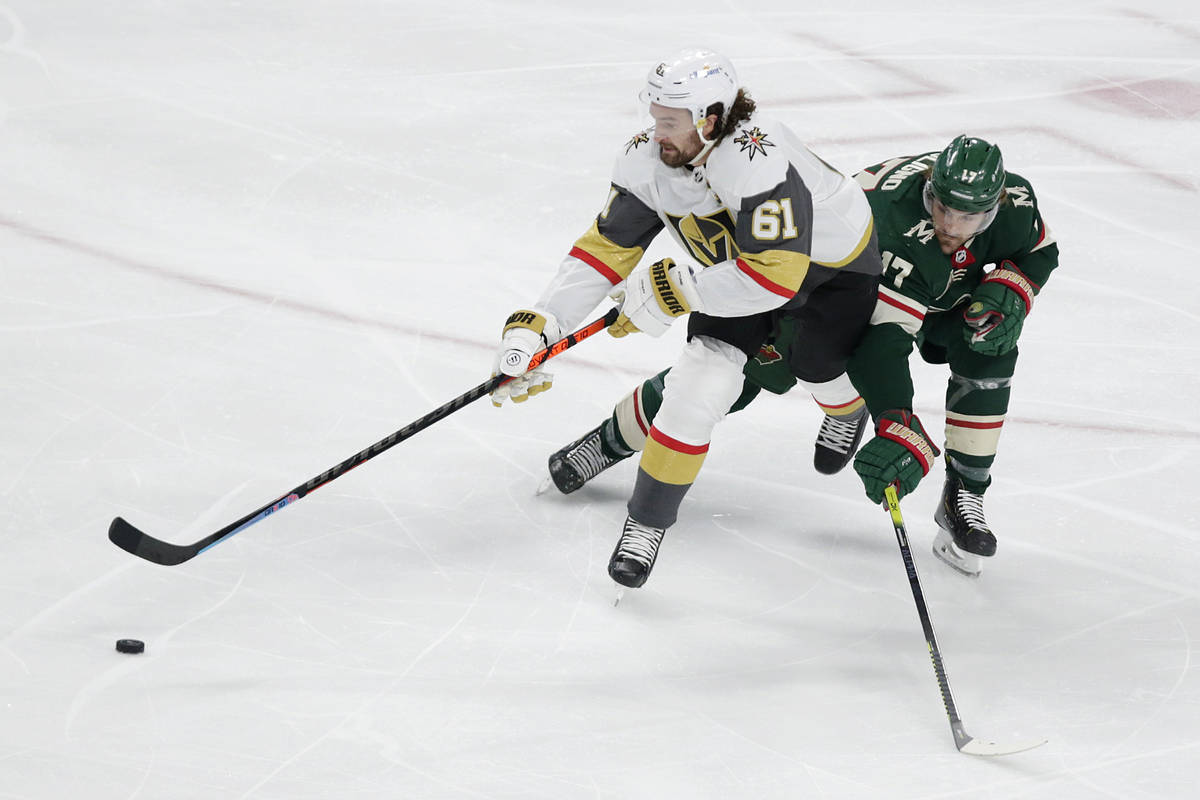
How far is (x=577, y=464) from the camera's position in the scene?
3.20 m

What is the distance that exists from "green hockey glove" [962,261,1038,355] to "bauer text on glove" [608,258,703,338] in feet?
2.08

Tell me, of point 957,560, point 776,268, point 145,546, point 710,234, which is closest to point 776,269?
point 776,268

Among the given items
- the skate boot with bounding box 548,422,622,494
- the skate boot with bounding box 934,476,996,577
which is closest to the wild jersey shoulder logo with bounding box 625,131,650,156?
the skate boot with bounding box 548,422,622,494

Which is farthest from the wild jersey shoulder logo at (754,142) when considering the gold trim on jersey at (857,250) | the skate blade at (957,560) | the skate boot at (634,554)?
the skate blade at (957,560)

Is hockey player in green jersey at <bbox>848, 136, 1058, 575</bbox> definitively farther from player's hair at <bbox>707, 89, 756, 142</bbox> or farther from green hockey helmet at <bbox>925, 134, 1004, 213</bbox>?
player's hair at <bbox>707, 89, 756, 142</bbox>

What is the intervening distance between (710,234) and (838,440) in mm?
728

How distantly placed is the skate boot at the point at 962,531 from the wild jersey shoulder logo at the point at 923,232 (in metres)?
0.58

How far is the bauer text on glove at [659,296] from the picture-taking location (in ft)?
8.71

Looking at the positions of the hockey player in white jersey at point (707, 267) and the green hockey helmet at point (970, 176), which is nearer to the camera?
the hockey player in white jersey at point (707, 267)

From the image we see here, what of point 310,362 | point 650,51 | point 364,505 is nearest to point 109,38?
point 650,51

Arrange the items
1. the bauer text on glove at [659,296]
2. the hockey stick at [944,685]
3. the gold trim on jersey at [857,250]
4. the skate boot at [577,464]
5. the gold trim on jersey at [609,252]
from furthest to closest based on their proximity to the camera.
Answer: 1. the skate boot at [577,464]
2. the gold trim on jersey at [609,252]
3. the gold trim on jersey at [857,250]
4. the bauer text on glove at [659,296]
5. the hockey stick at [944,685]

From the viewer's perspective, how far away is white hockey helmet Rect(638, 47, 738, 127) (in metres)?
2.55

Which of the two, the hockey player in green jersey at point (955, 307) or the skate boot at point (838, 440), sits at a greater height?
the hockey player in green jersey at point (955, 307)

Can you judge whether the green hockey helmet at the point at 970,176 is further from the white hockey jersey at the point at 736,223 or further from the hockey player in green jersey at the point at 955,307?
the white hockey jersey at the point at 736,223
